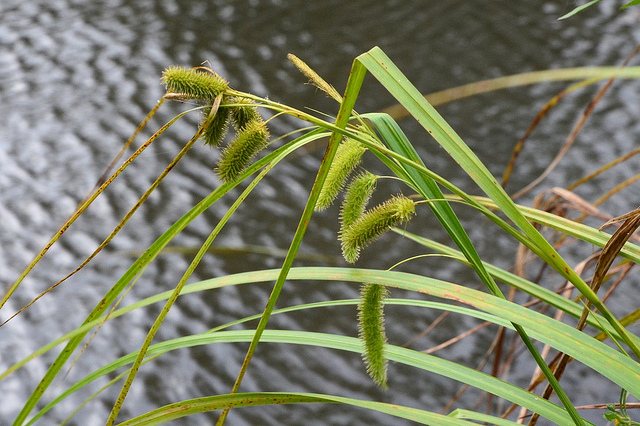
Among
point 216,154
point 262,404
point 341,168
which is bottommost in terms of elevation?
point 262,404

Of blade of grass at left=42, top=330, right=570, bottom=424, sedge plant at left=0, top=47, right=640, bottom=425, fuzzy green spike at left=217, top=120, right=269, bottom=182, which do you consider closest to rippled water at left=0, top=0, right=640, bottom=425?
blade of grass at left=42, top=330, right=570, bottom=424

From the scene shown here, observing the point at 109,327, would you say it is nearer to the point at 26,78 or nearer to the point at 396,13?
the point at 26,78

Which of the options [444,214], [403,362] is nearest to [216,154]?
[403,362]

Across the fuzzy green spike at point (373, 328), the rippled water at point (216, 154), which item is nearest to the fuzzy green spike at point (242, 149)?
the fuzzy green spike at point (373, 328)

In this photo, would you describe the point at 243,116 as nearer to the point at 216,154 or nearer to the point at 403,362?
the point at 403,362

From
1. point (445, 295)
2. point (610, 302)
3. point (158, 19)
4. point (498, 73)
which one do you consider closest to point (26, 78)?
point (158, 19)

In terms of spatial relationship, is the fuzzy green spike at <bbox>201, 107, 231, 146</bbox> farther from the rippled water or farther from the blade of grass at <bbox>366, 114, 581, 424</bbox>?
the rippled water
